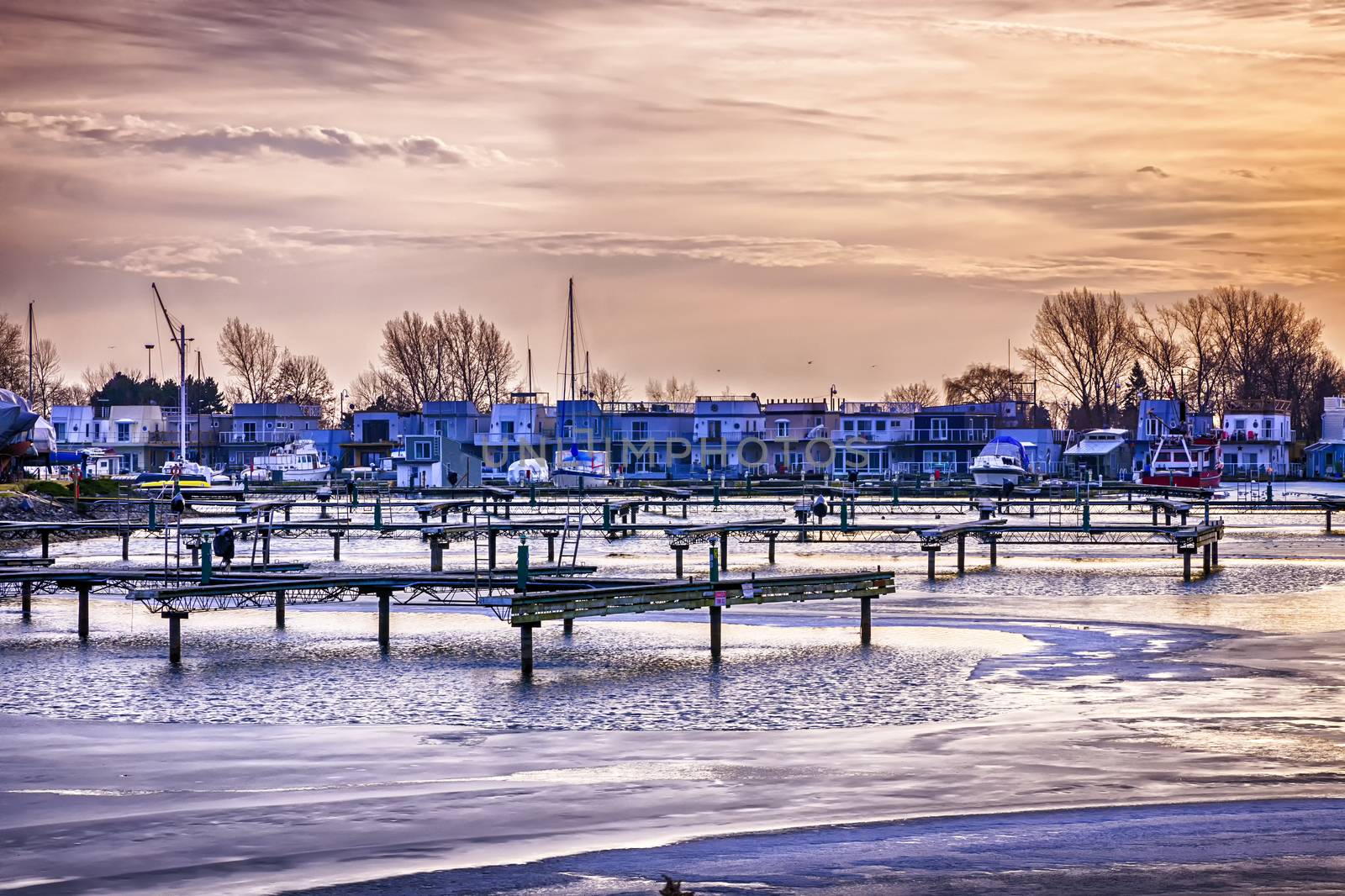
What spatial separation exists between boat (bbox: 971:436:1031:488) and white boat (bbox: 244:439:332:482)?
5303 cm

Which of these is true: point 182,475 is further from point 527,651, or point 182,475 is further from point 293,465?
point 527,651

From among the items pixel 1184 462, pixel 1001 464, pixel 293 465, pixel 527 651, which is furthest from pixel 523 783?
pixel 293 465

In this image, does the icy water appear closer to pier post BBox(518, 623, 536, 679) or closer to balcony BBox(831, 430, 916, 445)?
pier post BBox(518, 623, 536, 679)

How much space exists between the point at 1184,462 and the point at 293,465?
8018 cm

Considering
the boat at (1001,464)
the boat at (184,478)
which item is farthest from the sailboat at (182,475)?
the boat at (1001,464)

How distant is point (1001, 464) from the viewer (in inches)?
4700

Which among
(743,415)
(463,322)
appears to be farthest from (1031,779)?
(463,322)

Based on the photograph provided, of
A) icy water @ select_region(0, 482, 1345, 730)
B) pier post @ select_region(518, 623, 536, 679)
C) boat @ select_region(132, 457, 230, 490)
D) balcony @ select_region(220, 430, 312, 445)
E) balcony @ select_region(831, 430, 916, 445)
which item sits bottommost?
icy water @ select_region(0, 482, 1345, 730)

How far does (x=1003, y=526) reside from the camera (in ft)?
137

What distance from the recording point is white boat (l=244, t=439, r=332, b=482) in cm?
13412

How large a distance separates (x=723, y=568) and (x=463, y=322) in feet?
471

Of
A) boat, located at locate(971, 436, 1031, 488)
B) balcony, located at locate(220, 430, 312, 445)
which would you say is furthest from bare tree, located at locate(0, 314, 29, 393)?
boat, located at locate(971, 436, 1031, 488)

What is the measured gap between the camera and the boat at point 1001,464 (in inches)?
4537

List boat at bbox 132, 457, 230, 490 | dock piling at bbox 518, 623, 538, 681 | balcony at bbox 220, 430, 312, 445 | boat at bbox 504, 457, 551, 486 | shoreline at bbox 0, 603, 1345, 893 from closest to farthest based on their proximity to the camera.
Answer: shoreline at bbox 0, 603, 1345, 893 → dock piling at bbox 518, 623, 538, 681 → boat at bbox 132, 457, 230, 490 → boat at bbox 504, 457, 551, 486 → balcony at bbox 220, 430, 312, 445
